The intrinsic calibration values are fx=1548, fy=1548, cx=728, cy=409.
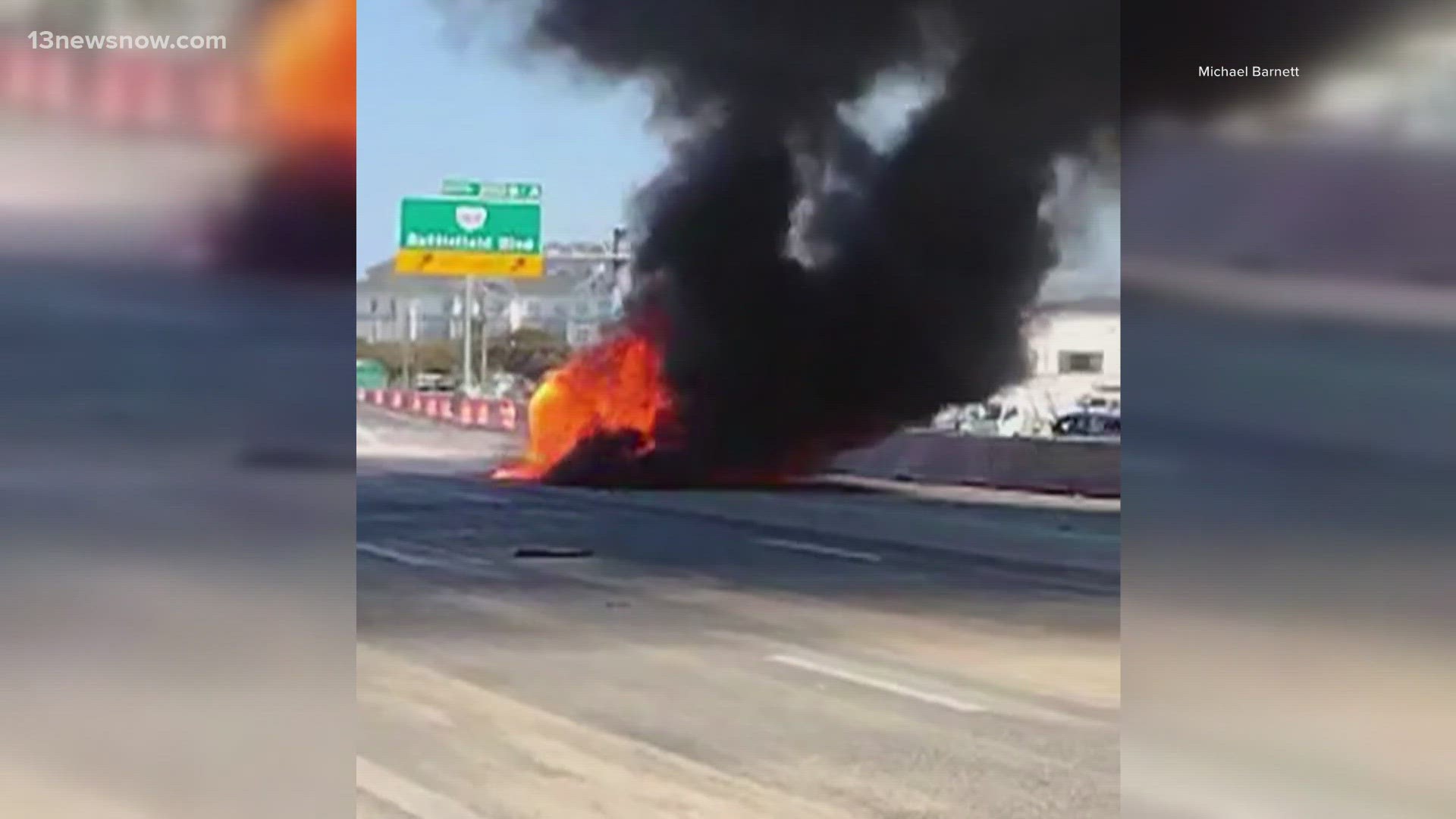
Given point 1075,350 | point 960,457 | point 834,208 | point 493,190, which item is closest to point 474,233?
point 493,190

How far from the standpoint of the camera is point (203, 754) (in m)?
2.72

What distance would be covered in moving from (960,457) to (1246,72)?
1.16m

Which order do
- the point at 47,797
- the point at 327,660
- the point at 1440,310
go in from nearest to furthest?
the point at 47,797 < the point at 327,660 < the point at 1440,310

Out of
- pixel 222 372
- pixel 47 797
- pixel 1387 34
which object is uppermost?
pixel 1387 34

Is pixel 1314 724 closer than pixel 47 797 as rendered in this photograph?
No

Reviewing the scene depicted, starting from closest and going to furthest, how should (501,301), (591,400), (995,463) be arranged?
(501,301)
(591,400)
(995,463)

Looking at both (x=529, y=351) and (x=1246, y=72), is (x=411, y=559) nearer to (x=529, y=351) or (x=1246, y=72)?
(x=529, y=351)

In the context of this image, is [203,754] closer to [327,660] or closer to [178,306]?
[327,660]

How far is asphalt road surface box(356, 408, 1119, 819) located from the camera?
9.97 ft

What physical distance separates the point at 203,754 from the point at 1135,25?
7.76 feet

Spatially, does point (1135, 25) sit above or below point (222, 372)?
above

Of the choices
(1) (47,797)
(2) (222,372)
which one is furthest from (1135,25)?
(1) (47,797)

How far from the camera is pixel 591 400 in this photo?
10.9ft

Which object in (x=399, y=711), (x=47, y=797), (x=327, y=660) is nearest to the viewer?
(x=47, y=797)
